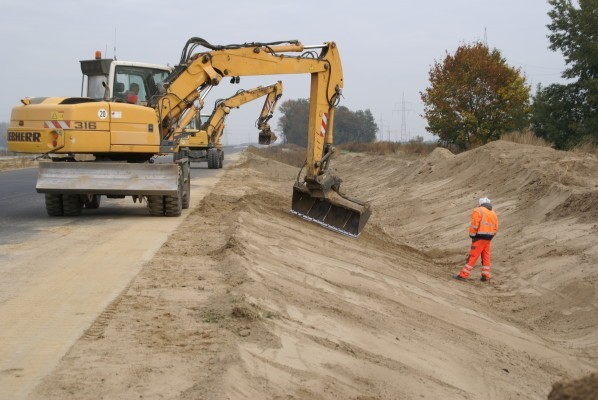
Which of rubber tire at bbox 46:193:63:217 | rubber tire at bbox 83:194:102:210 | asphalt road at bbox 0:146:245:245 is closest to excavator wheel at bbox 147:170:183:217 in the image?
asphalt road at bbox 0:146:245:245

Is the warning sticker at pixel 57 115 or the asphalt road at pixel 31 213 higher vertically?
the warning sticker at pixel 57 115

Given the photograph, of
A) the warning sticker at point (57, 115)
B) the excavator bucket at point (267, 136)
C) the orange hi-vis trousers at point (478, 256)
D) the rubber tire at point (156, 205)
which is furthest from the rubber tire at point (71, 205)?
the excavator bucket at point (267, 136)

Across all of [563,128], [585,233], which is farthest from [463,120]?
[585,233]

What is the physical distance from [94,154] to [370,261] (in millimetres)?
5479

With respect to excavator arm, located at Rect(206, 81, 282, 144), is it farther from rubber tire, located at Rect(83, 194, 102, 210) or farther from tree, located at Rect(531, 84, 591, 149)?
tree, located at Rect(531, 84, 591, 149)

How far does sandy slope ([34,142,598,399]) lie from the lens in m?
6.23

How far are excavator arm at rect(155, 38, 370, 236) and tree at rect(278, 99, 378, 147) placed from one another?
402 feet

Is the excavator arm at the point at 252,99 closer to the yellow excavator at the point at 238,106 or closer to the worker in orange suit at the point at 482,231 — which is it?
the yellow excavator at the point at 238,106

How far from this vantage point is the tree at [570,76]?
41031 millimetres

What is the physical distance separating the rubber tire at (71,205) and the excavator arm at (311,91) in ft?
7.00

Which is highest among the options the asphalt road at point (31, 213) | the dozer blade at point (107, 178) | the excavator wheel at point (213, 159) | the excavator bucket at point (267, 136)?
the dozer blade at point (107, 178)

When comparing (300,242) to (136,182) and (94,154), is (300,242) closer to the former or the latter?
(136,182)

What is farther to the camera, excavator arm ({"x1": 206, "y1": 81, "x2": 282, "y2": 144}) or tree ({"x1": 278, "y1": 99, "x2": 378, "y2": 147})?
tree ({"x1": 278, "y1": 99, "x2": 378, "y2": 147})

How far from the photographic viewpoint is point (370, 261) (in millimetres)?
14555
